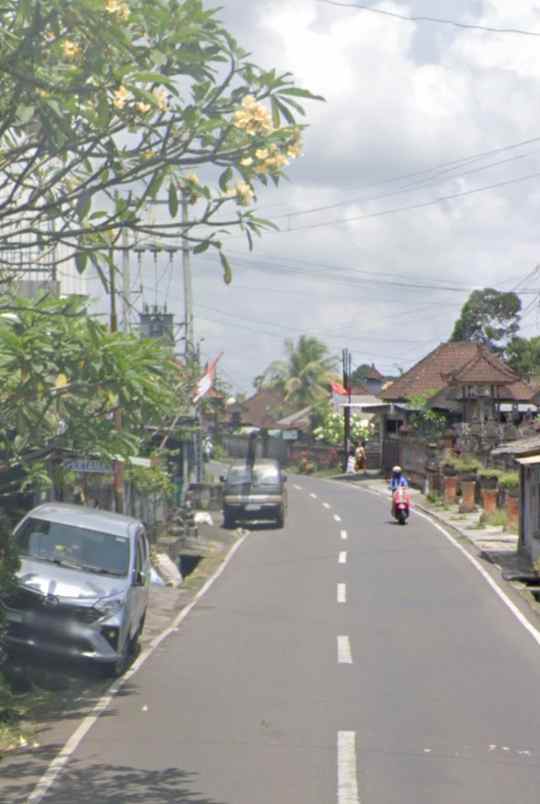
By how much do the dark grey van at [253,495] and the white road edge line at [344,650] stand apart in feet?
68.6

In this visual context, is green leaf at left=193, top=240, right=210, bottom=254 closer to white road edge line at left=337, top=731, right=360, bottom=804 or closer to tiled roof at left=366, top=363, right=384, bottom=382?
white road edge line at left=337, top=731, right=360, bottom=804

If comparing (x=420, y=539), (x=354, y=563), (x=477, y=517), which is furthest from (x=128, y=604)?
(x=477, y=517)

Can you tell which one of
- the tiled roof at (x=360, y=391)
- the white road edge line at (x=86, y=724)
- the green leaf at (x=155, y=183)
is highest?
the tiled roof at (x=360, y=391)

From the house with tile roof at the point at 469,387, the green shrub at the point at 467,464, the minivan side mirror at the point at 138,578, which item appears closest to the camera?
the minivan side mirror at the point at 138,578

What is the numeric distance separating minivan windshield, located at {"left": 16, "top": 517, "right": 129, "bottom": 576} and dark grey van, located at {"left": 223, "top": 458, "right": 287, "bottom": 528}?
23404mm

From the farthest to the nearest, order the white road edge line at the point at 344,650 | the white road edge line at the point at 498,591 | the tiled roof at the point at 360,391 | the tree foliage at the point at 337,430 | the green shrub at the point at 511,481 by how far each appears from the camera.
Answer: the tiled roof at the point at 360,391, the tree foliage at the point at 337,430, the green shrub at the point at 511,481, the white road edge line at the point at 498,591, the white road edge line at the point at 344,650

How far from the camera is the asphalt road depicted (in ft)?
32.2

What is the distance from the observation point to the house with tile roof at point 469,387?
203 ft

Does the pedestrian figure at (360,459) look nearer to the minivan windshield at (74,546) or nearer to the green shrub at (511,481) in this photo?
the green shrub at (511,481)

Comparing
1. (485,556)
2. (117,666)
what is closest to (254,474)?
(485,556)

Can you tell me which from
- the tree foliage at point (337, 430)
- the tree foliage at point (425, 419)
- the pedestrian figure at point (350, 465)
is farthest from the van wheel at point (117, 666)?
the tree foliage at point (337, 430)

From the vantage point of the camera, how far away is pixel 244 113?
8117 millimetres

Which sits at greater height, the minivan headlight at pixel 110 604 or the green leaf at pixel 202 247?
the green leaf at pixel 202 247

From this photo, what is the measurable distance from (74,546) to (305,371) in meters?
78.1
